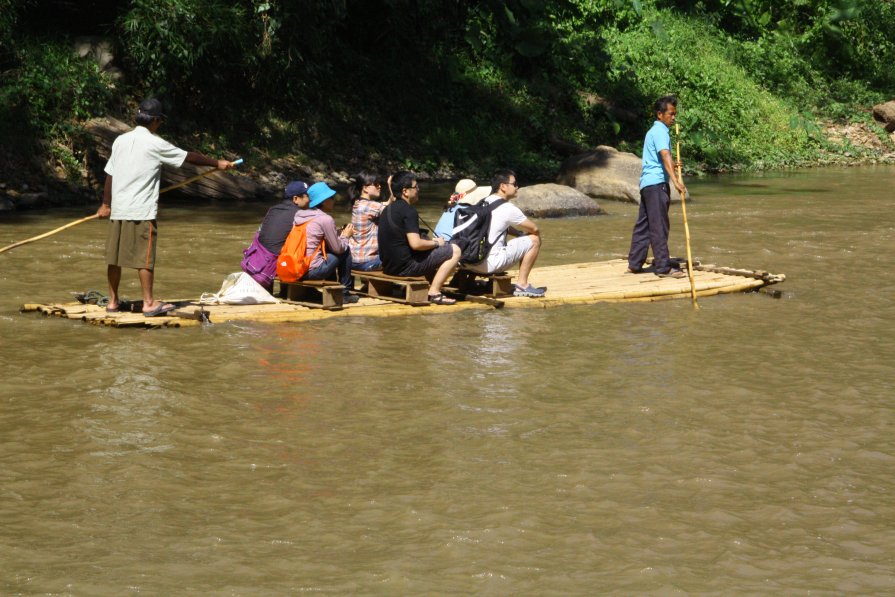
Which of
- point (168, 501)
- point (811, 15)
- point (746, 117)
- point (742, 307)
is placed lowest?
point (168, 501)

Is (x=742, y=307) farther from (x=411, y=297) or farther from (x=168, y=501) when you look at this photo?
(x=168, y=501)

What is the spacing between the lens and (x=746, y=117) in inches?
1221

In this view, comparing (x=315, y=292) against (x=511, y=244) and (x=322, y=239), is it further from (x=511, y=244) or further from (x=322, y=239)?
(x=511, y=244)

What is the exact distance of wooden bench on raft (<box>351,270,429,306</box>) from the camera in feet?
35.7

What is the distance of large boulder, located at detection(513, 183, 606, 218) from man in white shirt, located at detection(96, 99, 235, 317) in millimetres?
10010

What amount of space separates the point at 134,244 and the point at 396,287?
2.65 meters

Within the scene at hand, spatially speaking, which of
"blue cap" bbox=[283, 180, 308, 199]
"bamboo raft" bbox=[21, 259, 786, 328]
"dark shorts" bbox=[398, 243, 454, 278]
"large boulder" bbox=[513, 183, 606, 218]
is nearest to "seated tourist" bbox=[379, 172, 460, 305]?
"dark shorts" bbox=[398, 243, 454, 278]

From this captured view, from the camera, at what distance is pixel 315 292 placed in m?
11.0

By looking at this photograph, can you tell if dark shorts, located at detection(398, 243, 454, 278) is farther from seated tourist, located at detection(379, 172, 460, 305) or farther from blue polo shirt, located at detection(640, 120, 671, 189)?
blue polo shirt, located at detection(640, 120, 671, 189)

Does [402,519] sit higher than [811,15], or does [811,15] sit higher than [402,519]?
[811,15]

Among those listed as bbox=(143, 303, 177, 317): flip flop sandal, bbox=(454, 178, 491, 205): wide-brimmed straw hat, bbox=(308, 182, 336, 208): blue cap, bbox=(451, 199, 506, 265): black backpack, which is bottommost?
bbox=(143, 303, 177, 317): flip flop sandal

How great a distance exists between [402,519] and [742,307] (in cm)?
627

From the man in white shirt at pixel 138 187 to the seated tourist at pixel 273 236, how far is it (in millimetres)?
1218

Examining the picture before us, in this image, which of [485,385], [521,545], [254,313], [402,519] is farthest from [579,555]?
[254,313]
